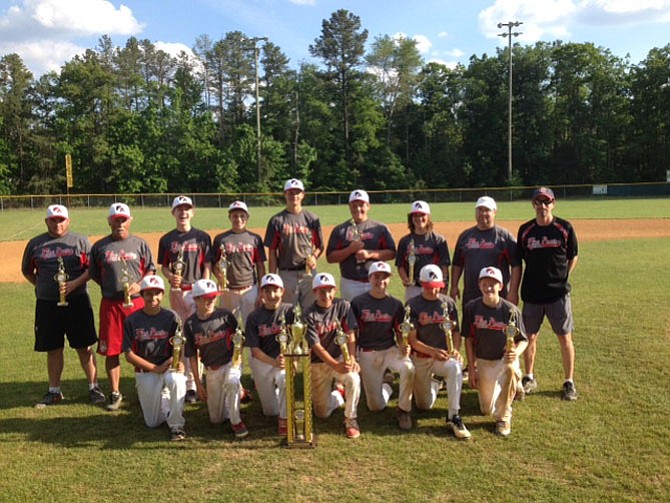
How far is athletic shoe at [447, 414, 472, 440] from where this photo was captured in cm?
523

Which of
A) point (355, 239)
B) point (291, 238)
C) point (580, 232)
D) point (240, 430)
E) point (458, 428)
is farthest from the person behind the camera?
point (580, 232)

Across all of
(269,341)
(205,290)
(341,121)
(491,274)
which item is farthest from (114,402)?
(341,121)

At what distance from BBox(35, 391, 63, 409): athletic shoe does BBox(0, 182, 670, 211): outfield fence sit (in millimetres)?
40591

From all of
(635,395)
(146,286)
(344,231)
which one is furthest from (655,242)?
(146,286)

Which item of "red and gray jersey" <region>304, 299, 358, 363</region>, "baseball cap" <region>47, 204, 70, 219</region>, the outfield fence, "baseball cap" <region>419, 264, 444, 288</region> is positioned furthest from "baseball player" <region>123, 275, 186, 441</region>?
the outfield fence

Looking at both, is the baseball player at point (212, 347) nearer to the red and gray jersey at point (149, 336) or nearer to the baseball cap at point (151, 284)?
the red and gray jersey at point (149, 336)

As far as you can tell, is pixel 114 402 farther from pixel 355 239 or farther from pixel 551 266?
pixel 551 266

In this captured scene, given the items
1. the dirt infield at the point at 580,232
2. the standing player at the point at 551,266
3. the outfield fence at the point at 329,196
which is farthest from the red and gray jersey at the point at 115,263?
the outfield fence at the point at 329,196

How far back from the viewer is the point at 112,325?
618cm

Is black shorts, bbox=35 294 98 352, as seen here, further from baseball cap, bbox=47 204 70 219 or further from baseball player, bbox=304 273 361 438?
baseball player, bbox=304 273 361 438

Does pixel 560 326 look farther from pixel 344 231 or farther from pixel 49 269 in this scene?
pixel 49 269

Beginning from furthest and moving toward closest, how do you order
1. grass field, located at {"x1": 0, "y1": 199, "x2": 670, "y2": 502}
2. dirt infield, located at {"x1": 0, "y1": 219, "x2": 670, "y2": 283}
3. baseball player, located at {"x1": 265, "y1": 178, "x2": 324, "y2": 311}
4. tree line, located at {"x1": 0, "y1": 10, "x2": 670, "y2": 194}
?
1. tree line, located at {"x1": 0, "y1": 10, "x2": 670, "y2": 194}
2. dirt infield, located at {"x1": 0, "y1": 219, "x2": 670, "y2": 283}
3. baseball player, located at {"x1": 265, "y1": 178, "x2": 324, "y2": 311}
4. grass field, located at {"x1": 0, "y1": 199, "x2": 670, "y2": 502}

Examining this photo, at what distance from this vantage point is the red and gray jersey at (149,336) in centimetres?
563

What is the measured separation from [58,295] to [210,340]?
75.8 inches
